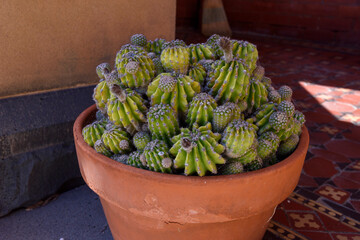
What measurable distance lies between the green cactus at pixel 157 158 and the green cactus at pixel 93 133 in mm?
273

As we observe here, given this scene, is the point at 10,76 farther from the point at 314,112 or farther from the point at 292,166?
the point at 314,112

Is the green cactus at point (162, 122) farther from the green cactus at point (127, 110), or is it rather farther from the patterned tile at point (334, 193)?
the patterned tile at point (334, 193)

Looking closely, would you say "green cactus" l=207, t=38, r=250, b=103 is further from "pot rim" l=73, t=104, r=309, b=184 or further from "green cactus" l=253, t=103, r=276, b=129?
"pot rim" l=73, t=104, r=309, b=184

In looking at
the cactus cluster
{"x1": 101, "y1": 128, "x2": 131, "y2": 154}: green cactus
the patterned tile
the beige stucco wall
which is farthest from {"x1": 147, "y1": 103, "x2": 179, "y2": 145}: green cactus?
the patterned tile

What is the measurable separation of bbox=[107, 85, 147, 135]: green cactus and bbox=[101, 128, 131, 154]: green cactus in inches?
1.5

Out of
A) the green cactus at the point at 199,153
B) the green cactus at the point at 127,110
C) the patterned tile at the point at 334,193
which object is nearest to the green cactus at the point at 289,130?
the green cactus at the point at 199,153

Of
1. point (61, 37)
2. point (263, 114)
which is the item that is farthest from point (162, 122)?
point (61, 37)

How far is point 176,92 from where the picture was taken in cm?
110

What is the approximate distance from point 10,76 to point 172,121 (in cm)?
117

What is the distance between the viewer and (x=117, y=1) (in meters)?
1.95

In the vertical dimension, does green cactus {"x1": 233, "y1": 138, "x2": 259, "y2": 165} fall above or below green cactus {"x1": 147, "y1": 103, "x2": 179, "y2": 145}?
below

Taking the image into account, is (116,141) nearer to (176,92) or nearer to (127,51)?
(176,92)

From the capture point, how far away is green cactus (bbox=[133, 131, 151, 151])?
1071 mm

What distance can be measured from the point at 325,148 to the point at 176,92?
1.96m
